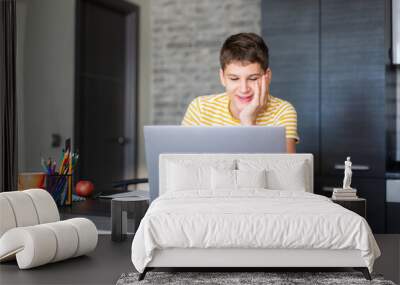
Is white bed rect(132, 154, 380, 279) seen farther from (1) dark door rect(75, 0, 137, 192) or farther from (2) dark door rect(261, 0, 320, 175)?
(1) dark door rect(75, 0, 137, 192)

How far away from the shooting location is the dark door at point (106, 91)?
5.90m

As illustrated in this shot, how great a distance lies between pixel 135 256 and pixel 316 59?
9.42ft

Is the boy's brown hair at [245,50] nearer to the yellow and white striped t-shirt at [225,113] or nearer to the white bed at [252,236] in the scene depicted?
the yellow and white striped t-shirt at [225,113]

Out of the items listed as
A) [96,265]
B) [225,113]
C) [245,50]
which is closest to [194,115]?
[225,113]

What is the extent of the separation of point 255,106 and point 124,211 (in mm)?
1088

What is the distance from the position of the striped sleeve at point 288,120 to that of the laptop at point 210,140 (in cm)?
39

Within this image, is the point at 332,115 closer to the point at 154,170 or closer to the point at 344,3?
the point at 344,3

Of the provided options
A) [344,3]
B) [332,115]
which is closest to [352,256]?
[332,115]

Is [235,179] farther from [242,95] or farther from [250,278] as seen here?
[250,278]

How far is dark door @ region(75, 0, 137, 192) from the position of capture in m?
5.90

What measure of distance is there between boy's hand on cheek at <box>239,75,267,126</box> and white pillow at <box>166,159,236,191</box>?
42 cm

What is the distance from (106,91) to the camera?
20.5ft

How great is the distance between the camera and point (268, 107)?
393 cm

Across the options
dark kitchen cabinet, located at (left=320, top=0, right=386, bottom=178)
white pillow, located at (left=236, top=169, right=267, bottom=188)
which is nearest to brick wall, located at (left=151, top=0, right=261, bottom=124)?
dark kitchen cabinet, located at (left=320, top=0, right=386, bottom=178)
